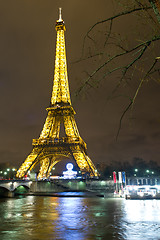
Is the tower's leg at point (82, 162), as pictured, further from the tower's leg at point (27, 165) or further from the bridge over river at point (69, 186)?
the tower's leg at point (27, 165)

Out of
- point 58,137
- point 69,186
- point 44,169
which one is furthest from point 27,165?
point 44,169

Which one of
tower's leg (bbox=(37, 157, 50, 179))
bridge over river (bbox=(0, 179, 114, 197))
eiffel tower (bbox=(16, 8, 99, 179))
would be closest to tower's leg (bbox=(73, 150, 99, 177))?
eiffel tower (bbox=(16, 8, 99, 179))

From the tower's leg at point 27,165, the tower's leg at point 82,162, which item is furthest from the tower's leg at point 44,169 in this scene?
the tower's leg at point 82,162

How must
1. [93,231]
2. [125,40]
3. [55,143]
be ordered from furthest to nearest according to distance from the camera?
[55,143], [93,231], [125,40]

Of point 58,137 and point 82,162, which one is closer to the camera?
point 82,162

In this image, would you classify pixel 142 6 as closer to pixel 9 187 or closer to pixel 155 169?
pixel 9 187

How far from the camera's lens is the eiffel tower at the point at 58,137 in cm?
5934

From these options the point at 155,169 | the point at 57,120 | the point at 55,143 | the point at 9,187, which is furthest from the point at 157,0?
the point at 155,169

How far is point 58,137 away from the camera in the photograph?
221ft

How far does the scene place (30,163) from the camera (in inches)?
2299

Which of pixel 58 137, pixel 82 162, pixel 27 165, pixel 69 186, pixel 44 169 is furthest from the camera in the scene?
pixel 44 169

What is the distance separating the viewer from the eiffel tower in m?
59.3

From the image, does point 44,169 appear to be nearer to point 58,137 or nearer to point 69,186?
point 58,137

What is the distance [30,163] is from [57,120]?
736 inches
